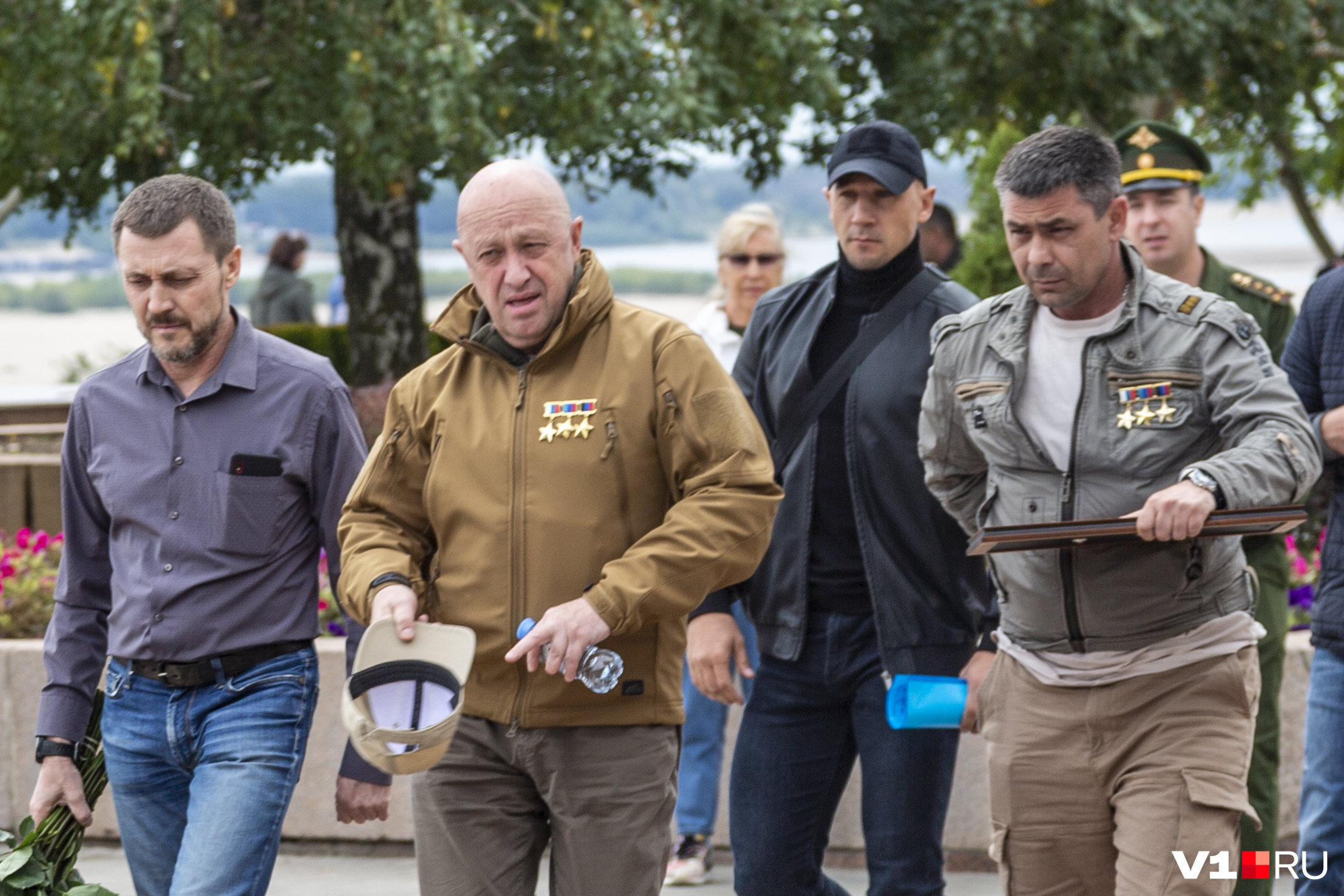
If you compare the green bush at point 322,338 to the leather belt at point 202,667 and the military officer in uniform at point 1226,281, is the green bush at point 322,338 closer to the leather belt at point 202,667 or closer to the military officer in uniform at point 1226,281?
the military officer in uniform at point 1226,281

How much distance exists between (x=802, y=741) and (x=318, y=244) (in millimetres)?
31761

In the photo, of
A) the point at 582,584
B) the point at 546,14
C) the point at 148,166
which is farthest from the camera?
the point at 148,166

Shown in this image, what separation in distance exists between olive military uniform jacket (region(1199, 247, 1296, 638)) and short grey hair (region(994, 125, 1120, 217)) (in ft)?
3.56

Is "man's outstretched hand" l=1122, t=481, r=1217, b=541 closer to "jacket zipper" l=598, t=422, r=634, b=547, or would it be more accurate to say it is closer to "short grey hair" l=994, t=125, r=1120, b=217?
"short grey hair" l=994, t=125, r=1120, b=217

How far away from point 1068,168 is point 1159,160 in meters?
1.41

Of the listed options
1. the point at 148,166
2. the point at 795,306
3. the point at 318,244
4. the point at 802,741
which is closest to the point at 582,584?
the point at 802,741

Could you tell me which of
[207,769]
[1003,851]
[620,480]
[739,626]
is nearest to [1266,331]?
[1003,851]

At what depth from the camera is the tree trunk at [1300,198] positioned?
22125 mm

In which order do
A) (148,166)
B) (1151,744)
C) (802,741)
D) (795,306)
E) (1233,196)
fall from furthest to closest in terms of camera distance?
(1233,196) → (148,166) → (795,306) → (802,741) → (1151,744)

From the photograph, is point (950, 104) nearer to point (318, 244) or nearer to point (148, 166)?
point (148, 166)

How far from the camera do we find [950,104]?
12.7m

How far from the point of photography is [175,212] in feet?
11.8

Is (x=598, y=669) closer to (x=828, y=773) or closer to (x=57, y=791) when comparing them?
(x=828, y=773)

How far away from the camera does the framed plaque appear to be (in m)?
3.06
